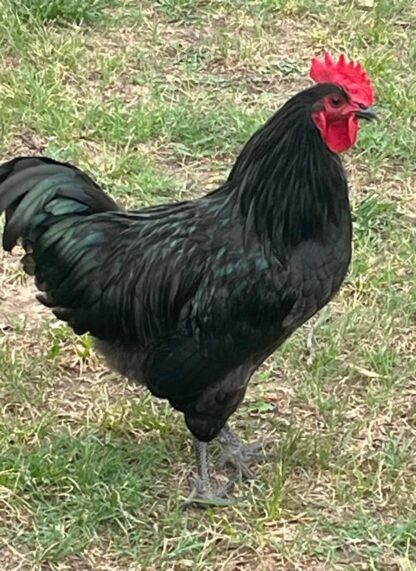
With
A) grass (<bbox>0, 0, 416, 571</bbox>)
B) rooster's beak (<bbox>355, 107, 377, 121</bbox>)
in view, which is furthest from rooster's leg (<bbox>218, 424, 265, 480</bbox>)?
rooster's beak (<bbox>355, 107, 377, 121</bbox>)

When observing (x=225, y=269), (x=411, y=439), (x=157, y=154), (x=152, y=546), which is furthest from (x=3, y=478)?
(x=157, y=154)

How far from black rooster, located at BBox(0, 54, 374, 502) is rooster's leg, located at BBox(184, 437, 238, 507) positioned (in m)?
0.10

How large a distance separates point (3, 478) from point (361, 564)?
1.27m

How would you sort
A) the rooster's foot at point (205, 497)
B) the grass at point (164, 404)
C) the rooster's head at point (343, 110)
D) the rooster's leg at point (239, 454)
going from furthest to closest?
the rooster's leg at point (239, 454) → the rooster's foot at point (205, 497) → the grass at point (164, 404) → the rooster's head at point (343, 110)

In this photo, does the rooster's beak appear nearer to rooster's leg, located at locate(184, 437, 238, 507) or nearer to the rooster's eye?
the rooster's eye

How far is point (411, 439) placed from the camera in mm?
4309

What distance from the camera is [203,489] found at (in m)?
4.01

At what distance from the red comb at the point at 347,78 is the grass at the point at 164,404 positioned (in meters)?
1.33

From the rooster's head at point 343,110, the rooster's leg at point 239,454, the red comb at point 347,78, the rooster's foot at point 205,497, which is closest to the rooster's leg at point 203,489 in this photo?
the rooster's foot at point 205,497

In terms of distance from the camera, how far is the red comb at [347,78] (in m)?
3.56

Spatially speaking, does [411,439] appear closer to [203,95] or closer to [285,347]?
[285,347]

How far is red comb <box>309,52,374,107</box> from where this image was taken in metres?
3.56

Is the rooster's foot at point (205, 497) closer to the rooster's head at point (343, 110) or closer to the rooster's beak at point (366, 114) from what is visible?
the rooster's head at point (343, 110)

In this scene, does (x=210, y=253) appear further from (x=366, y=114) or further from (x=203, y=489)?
(x=203, y=489)
